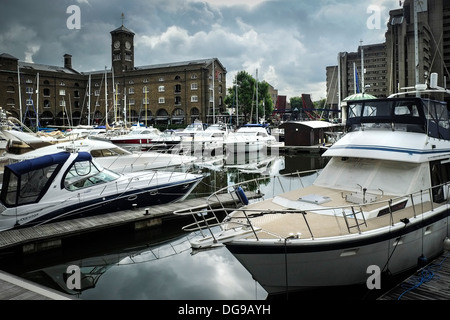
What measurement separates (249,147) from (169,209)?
77.4ft

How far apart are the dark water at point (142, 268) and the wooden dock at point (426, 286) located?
8.79ft

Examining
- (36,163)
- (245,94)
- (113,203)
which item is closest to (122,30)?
(245,94)

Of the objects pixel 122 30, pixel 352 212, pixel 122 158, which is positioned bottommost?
pixel 352 212

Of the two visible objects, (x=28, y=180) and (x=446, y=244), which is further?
(x=28, y=180)

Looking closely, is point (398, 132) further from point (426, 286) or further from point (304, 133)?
point (304, 133)

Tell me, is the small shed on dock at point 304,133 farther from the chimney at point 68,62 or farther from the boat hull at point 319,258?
the chimney at point 68,62

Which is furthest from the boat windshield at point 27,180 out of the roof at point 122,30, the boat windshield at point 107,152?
the roof at point 122,30

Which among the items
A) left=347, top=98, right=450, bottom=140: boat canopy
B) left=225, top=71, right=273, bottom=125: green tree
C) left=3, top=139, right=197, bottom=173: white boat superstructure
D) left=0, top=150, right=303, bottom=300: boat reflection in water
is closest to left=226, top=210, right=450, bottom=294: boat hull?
left=0, top=150, right=303, bottom=300: boat reflection in water

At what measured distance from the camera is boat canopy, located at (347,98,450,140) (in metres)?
9.84

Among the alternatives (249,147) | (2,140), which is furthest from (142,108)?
(2,140)

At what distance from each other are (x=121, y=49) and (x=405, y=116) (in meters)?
74.6

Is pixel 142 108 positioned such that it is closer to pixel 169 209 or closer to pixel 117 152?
pixel 117 152

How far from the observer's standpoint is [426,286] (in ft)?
23.2
